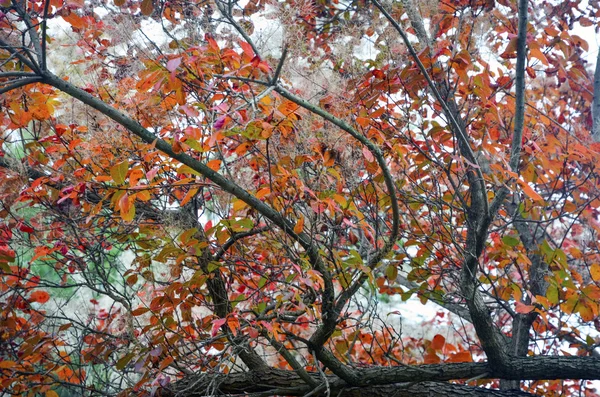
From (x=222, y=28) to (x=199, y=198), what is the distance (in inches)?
32.8

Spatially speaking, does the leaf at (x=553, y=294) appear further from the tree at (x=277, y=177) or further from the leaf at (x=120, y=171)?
the leaf at (x=120, y=171)

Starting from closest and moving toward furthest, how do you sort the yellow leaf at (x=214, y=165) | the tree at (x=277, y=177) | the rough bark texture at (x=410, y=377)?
the yellow leaf at (x=214, y=165)
the tree at (x=277, y=177)
the rough bark texture at (x=410, y=377)

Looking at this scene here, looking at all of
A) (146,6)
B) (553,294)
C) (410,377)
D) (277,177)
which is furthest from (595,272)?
(146,6)


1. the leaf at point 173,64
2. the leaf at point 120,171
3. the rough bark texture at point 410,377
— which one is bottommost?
the rough bark texture at point 410,377

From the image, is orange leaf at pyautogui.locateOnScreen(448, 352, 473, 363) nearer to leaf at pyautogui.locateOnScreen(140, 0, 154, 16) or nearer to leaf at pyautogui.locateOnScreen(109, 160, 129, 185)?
leaf at pyautogui.locateOnScreen(109, 160, 129, 185)

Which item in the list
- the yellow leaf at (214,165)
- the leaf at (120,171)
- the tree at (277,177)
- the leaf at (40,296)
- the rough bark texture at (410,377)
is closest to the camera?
the leaf at (120,171)

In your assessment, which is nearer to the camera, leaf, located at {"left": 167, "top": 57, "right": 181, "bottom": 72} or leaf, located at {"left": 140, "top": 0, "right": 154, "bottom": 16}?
leaf, located at {"left": 167, "top": 57, "right": 181, "bottom": 72}

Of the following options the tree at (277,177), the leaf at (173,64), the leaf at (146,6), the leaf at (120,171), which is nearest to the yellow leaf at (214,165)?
the tree at (277,177)

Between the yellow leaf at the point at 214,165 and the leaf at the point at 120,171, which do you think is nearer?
the leaf at the point at 120,171

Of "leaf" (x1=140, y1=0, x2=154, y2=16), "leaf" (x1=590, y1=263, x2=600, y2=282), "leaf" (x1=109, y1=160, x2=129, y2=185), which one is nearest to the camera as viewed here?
"leaf" (x1=109, y1=160, x2=129, y2=185)

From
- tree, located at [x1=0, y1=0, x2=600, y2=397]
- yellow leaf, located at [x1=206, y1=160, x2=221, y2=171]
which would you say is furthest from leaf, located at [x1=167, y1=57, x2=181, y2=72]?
yellow leaf, located at [x1=206, y1=160, x2=221, y2=171]

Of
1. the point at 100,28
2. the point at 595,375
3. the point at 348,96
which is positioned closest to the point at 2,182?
the point at 100,28

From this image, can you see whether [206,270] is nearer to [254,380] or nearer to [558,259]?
[254,380]

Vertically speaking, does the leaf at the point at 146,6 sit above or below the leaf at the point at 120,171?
above
